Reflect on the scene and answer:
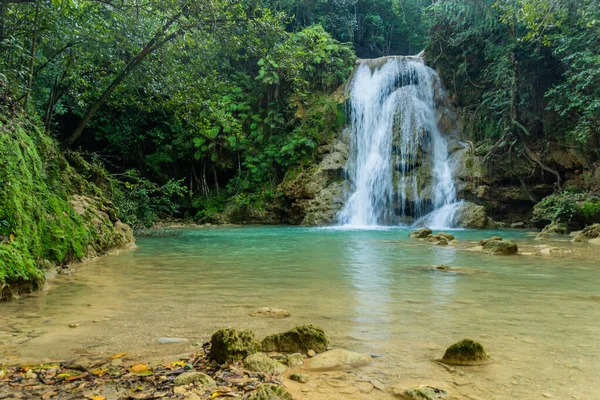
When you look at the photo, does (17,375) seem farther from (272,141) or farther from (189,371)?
(272,141)

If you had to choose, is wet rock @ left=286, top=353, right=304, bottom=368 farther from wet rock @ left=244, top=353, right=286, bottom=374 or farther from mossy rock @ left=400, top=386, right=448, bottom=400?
mossy rock @ left=400, top=386, right=448, bottom=400

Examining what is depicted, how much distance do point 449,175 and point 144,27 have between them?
13.4 m

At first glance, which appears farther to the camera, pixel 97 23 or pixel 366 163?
pixel 366 163

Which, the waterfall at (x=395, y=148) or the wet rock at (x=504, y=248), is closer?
the wet rock at (x=504, y=248)

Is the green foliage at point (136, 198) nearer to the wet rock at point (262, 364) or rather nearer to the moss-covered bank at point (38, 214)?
the moss-covered bank at point (38, 214)

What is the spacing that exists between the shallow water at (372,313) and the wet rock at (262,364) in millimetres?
428

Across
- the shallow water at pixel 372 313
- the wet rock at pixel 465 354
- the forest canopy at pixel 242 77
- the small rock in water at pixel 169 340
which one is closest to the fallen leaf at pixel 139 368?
the shallow water at pixel 372 313

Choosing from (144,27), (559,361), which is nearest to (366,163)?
(144,27)

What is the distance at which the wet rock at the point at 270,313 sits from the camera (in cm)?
340

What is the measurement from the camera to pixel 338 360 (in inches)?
91.8

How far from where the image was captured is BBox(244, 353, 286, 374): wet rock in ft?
7.14

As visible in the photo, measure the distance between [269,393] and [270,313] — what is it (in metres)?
1.62

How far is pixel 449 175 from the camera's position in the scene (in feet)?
57.3

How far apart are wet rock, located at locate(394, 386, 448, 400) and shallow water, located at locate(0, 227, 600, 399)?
0.10 meters
